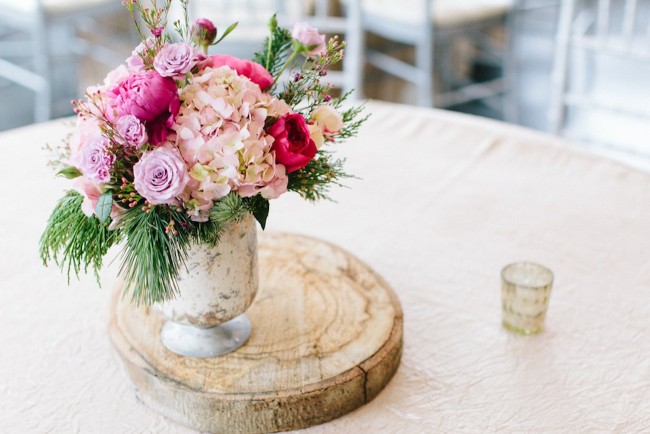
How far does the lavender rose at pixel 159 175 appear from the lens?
0.81m

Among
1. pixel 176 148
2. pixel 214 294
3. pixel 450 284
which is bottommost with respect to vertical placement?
pixel 450 284

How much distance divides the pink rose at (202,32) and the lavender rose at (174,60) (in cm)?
11

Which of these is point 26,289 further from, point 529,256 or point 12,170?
point 529,256

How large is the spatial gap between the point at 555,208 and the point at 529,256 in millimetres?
192

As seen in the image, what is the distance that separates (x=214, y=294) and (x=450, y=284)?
0.47 m

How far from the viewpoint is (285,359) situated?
1.04 metres

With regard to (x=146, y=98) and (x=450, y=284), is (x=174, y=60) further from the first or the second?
(x=450, y=284)

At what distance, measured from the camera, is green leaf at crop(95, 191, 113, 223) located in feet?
2.74

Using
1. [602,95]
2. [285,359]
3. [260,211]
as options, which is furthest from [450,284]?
[602,95]

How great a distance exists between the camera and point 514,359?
3.66 feet

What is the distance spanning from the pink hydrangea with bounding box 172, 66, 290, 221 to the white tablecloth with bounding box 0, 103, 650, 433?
1.17 ft

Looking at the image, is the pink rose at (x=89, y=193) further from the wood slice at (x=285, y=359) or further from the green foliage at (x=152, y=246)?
the wood slice at (x=285, y=359)

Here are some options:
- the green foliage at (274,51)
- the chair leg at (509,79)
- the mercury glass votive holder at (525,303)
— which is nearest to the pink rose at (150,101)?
the green foliage at (274,51)

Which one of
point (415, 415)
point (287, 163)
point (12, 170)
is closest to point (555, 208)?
point (415, 415)
